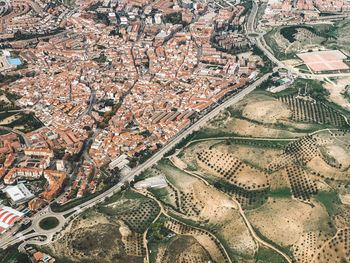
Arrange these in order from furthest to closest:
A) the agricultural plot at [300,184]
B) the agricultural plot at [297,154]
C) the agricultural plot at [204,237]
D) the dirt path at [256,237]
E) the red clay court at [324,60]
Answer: the red clay court at [324,60] → the agricultural plot at [297,154] → the agricultural plot at [300,184] → the agricultural plot at [204,237] → the dirt path at [256,237]

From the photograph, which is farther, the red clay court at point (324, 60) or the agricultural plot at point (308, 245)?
the red clay court at point (324, 60)

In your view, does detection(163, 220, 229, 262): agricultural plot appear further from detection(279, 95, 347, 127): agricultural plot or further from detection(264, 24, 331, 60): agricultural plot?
detection(264, 24, 331, 60): agricultural plot

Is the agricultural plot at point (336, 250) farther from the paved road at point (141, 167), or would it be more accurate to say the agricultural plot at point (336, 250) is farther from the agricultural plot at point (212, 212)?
the paved road at point (141, 167)

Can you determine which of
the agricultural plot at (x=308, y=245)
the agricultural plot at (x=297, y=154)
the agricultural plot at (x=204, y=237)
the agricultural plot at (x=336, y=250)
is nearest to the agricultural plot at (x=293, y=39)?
the agricultural plot at (x=297, y=154)

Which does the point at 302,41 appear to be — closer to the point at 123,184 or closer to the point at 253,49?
the point at 253,49

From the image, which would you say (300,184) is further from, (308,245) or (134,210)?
(134,210)

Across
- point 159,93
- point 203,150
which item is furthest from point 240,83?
point 203,150

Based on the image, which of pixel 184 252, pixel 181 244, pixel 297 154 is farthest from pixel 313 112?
pixel 184 252
